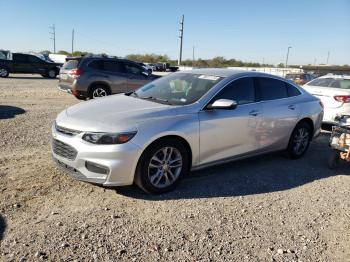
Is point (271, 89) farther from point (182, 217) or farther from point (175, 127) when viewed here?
point (182, 217)

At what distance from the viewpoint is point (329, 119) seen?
9.62 metres

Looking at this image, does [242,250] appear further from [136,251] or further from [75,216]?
[75,216]

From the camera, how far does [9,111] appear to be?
10336mm

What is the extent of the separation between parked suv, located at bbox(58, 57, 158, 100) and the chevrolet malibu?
7200 mm

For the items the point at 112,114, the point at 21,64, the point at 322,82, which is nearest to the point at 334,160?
the point at 112,114

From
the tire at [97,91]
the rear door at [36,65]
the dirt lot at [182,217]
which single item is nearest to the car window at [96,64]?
the tire at [97,91]

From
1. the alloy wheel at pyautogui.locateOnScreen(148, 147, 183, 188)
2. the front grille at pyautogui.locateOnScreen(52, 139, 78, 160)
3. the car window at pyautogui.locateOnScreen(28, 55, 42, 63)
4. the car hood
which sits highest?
the car window at pyautogui.locateOnScreen(28, 55, 42, 63)

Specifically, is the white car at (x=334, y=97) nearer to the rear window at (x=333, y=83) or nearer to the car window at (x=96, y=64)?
the rear window at (x=333, y=83)

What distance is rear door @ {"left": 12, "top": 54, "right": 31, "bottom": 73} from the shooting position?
26.5 meters

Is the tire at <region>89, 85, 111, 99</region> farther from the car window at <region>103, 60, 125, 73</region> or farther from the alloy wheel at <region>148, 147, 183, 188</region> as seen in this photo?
the alloy wheel at <region>148, 147, 183, 188</region>

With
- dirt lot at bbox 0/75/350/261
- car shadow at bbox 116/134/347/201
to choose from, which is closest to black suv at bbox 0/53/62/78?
dirt lot at bbox 0/75/350/261

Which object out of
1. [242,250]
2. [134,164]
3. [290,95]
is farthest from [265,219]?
[290,95]

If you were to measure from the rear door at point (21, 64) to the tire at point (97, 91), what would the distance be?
15.6 meters

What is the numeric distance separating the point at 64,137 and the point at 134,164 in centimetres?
93
